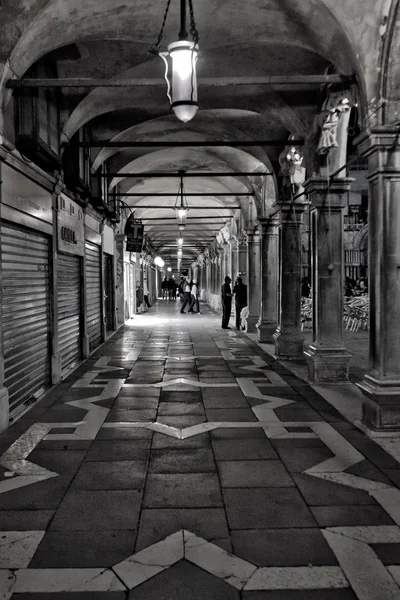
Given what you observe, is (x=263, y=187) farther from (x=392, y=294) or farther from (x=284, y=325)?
(x=392, y=294)

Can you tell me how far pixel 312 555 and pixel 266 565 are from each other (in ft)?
1.03

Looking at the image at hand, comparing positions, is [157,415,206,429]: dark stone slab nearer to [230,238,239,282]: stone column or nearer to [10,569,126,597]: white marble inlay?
[10,569,126,597]: white marble inlay

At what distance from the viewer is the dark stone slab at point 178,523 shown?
3.41 metres

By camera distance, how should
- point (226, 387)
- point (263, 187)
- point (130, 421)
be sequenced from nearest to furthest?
1. point (130, 421)
2. point (226, 387)
3. point (263, 187)

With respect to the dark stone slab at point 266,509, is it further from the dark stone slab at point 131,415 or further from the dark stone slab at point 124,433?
the dark stone slab at point 131,415

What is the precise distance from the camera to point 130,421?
20.4ft

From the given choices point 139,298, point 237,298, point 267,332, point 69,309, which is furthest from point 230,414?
point 139,298

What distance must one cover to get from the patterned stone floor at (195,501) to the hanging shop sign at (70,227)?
9.87 feet

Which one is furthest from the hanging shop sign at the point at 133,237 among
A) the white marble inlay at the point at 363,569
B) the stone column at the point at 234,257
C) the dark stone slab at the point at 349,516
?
the white marble inlay at the point at 363,569

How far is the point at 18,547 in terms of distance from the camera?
329cm

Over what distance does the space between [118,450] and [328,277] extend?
187 inches

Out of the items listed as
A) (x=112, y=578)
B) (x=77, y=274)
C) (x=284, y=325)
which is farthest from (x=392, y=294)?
(x=77, y=274)

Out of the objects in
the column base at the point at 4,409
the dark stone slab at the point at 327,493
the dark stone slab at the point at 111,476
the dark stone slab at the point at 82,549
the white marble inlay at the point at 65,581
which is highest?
the column base at the point at 4,409

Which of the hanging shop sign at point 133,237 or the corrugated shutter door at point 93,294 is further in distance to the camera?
the hanging shop sign at point 133,237
